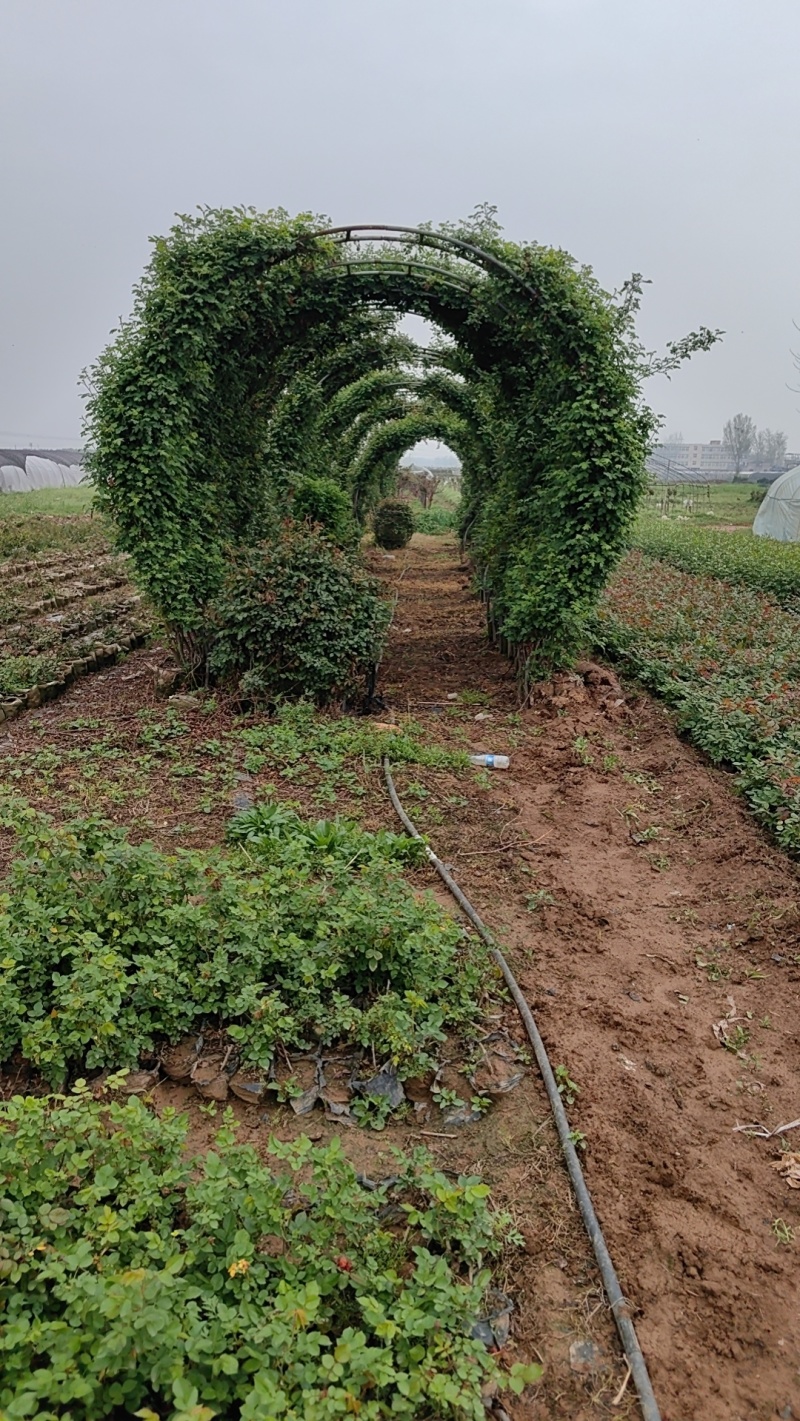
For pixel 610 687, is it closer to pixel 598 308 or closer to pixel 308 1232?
pixel 598 308

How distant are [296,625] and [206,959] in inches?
147

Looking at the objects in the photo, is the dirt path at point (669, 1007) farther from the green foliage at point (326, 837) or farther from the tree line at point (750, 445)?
the tree line at point (750, 445)

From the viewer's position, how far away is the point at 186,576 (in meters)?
6.77

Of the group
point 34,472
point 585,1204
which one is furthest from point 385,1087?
point 34,472

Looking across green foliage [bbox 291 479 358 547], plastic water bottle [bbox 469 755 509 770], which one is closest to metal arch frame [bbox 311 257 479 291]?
plastic water bottle [bbox 469 755 509 770]

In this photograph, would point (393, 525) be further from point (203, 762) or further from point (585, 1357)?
point (585, 1357)

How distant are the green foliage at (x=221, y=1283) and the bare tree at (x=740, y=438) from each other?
266ft

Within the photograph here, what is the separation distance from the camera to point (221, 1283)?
173 cm

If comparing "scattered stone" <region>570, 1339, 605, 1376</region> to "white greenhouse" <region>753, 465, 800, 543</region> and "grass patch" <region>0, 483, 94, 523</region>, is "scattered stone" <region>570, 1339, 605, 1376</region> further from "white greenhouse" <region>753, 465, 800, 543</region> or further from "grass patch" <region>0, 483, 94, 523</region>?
"white greenhouse" <region>753, 465, 800, 543</region>

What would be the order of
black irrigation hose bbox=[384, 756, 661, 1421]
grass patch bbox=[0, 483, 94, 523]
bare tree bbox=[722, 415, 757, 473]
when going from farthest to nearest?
bare tree bbox=[722, 415, 757, 473] < grass patch bbox=[0, 483, 94, 523] < black irrigation hose bbox=[384, 756, 661, 1421]

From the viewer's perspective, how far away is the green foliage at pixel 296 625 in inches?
250

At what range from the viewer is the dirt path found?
2037 mm

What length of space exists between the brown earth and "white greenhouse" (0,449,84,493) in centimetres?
2617

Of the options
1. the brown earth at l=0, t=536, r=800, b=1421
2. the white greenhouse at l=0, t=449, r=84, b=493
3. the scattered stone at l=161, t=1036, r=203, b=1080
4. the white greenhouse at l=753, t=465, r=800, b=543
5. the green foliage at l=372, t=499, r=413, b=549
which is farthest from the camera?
the white greenhouse at l=0, t=449, r=84, b=493
